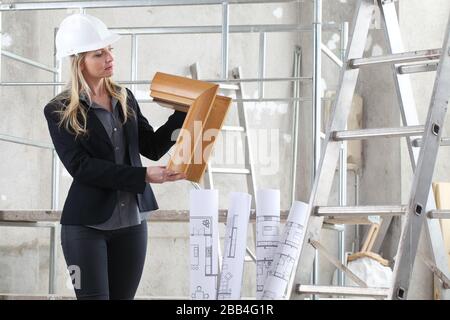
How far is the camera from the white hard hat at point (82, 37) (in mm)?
3484

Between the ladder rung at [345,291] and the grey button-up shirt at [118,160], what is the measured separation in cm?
70

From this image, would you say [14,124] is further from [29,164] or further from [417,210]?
[417,210]

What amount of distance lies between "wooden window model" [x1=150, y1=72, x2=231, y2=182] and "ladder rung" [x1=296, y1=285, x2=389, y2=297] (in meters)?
0.59

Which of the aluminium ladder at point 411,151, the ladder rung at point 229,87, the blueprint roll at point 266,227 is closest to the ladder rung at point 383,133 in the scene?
the aluminium ladder at point 411,151

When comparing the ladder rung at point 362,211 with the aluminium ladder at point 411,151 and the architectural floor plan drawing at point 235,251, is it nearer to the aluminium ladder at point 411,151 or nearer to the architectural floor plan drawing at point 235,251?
the aluminium ladder at point 411,151

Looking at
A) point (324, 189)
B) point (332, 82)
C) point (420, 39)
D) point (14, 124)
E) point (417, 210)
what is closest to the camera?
point (417, 210)

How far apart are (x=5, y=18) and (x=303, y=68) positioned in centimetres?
271

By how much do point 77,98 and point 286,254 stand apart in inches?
38.6

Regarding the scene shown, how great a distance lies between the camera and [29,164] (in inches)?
237

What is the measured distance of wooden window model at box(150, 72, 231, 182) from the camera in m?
3.36

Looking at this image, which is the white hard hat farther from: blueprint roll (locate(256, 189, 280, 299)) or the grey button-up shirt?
blueprint roll (locate(256, 189, 280, 299))

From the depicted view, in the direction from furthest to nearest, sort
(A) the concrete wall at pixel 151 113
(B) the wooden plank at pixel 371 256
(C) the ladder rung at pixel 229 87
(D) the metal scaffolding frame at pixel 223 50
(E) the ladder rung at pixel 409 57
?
1. (B) the wooden plank at pixel 371 256
2. (C) the ladder rung at pixel 229 87
3. (A) the concrete wall at pixel 151 113
4. (D) the metal scaffolding frame at pixel 223 50
5. (E) the ladder rung at pixel 409 57

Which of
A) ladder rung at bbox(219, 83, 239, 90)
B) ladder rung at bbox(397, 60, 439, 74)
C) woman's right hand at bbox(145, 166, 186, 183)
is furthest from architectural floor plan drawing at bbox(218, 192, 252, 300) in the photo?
ladder rung at bbox(219, 83, 239, 90)
